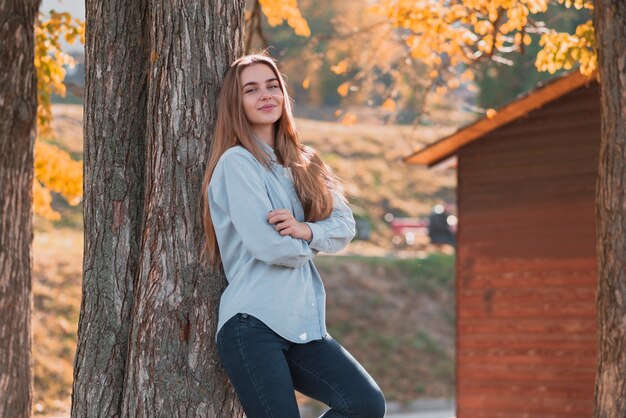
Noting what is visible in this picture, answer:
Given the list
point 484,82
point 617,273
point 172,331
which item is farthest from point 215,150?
point 484,82

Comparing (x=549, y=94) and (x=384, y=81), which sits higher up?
(x=384, y=81)

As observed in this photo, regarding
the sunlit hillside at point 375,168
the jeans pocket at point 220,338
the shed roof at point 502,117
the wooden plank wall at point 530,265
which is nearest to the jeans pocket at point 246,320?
the jeans pocket at point 220,338

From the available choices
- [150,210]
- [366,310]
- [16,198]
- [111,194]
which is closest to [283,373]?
[150,210]

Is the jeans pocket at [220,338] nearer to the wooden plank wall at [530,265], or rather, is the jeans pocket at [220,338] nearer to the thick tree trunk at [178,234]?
the thick tree trunk at [178,234]

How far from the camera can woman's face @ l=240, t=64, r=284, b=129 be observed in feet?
15.7

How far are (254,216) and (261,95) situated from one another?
0.56m

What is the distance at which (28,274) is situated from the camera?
27.4ft

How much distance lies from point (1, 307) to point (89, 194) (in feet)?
10.7

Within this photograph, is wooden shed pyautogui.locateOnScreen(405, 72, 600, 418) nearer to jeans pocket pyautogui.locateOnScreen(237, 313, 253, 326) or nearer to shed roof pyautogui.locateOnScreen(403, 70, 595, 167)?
shed roof pyautogui.locateOnScreen(403, 70, 595, 167)

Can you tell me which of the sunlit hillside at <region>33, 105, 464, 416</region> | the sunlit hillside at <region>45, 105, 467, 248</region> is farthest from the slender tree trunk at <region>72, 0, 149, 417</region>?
the sunlit hillside at <region>45, 105, 467, 248</region>

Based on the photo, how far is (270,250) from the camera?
4.45 metres

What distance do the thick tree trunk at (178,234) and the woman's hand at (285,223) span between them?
0.48m

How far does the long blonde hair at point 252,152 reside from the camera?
4.74 meters

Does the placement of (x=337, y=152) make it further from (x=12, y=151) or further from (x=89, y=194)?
(x=89, y=194)
